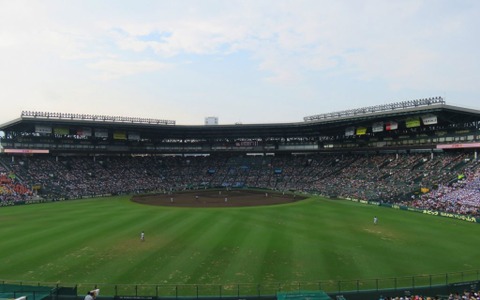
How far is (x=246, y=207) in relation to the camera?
195 ft

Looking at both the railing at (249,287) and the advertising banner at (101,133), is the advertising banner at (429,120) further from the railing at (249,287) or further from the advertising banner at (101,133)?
the advertising banner at (101,133)

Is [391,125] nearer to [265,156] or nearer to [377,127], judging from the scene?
[377,127]

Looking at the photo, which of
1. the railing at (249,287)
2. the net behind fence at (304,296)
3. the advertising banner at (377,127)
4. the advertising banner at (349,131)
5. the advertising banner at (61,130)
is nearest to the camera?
the net behind fence at (304,296)

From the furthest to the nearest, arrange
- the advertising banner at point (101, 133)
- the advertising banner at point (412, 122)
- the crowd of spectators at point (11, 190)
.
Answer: the advertising banner at point (101, 133) < the advertising banner at point (412, 122) < the crowd of spectators at point (11, 190)

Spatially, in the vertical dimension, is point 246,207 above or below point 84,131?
below

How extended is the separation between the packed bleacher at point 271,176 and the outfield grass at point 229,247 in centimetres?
1249

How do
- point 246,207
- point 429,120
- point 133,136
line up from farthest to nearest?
point 133,136 → point 429,120 → point 246,207

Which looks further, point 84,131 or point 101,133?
point 101,133

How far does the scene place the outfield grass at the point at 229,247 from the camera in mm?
26141

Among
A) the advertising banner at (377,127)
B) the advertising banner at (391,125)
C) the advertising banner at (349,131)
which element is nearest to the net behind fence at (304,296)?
the advertising banner at (391,125)

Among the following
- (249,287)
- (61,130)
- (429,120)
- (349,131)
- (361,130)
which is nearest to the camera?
(249,287)

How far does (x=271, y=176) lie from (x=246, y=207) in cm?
3958

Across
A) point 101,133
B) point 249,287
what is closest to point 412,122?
point 249,287

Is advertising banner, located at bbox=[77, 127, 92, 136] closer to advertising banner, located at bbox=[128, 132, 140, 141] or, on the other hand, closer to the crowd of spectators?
advertising banner, located at bbox=[128, 132, 140, 141]
